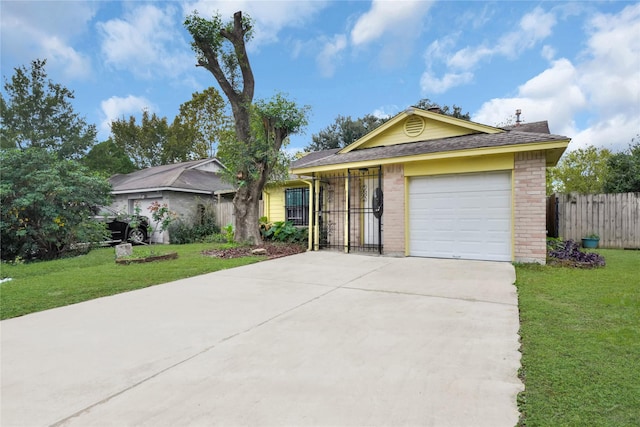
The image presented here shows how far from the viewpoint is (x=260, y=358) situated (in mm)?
2906

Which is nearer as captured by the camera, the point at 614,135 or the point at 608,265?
the point at 608,265

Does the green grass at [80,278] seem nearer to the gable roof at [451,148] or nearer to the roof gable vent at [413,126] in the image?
the gable roof at [451,148]

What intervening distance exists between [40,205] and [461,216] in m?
11.3

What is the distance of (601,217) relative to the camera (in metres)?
10.6

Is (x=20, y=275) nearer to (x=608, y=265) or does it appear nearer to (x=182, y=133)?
(x=608, y=265)

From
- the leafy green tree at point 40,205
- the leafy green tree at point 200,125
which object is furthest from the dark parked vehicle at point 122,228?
the leafy green tree at point 200,125

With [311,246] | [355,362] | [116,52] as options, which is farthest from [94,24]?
[355,362]

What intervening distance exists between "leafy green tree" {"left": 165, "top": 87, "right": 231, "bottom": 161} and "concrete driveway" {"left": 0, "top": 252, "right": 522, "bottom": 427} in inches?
1074

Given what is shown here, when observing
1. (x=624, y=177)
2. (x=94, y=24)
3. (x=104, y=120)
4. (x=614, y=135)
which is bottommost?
(x=624, y=177)

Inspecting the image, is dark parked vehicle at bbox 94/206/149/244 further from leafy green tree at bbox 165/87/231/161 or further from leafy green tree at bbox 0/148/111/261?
leafy green tree at bbox 165/87/231/161

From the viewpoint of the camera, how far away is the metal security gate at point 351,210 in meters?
9.89

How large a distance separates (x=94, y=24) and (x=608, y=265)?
16623 mm

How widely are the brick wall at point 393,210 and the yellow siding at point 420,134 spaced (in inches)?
71.3

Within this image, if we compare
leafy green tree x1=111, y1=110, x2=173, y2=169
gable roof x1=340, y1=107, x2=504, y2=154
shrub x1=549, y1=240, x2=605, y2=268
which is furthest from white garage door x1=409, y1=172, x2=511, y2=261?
leafy green tree x1=111, y1=110, x2=173, y2=169
